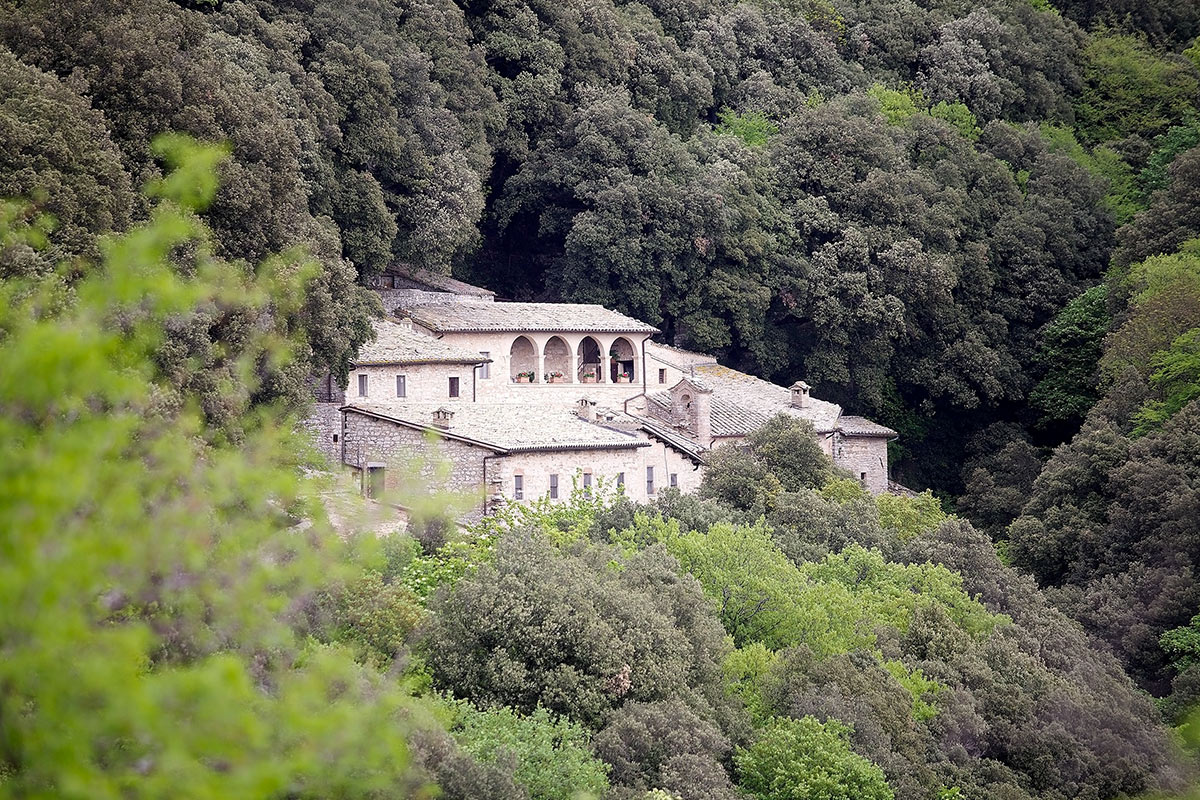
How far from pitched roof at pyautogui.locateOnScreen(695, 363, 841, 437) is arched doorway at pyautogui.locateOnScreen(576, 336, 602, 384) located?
3.74 m

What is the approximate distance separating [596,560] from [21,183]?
13.0m

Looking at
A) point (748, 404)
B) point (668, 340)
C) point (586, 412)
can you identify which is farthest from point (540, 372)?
point (668, 340)

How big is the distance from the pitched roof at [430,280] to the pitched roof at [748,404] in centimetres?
917

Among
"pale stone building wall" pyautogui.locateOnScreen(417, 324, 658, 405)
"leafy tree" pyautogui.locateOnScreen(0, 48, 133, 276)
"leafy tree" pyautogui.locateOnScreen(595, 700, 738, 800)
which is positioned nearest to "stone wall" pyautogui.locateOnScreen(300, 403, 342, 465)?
"pale stone building wall" pyautogui.locateOnScreen(417, 324, 658, 405)

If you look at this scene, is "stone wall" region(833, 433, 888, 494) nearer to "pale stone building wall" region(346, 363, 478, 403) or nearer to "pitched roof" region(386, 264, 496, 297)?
"pitched roof" region(386, 264, 496, 297)

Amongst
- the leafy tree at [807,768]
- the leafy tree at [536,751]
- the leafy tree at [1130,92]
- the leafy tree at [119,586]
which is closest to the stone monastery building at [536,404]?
the leafy tree at [536,751]

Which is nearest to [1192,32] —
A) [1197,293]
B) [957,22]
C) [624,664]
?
[957,22]

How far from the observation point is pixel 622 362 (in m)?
49.0

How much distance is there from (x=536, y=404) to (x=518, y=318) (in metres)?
4.94

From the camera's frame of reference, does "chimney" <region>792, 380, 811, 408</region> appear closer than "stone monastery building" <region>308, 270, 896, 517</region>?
No

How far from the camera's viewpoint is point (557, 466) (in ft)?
116

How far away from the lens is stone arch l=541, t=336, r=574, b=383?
47.1m

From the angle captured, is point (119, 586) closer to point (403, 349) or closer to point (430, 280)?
point (403, 349)

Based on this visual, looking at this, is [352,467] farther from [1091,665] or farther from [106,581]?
[106,581]
